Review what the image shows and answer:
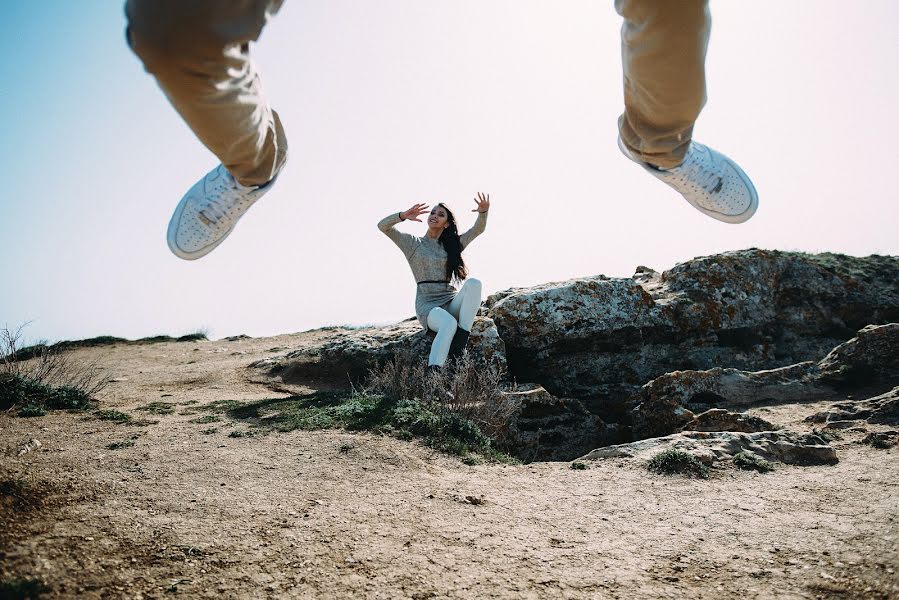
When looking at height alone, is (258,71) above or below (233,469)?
above

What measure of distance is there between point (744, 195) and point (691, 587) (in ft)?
5.87

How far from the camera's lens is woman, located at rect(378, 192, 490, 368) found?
629 cm

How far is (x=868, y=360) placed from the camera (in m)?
6.36

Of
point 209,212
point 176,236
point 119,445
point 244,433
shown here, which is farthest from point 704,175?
point 119,445

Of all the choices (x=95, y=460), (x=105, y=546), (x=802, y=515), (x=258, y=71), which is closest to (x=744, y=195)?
(x=802, y=515)

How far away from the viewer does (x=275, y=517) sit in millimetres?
2828

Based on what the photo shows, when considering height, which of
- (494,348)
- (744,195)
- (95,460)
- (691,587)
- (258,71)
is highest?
(258,71)

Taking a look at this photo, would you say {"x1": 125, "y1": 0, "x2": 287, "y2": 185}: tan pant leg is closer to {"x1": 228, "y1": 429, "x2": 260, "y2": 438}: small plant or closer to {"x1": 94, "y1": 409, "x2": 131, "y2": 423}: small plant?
{"x1": 228, "y1": 429, "x2": 260, "y2": 438}: small plant

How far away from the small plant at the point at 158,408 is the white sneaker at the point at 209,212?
371 centimetres

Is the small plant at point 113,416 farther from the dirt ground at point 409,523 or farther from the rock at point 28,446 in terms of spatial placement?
the rock at point 28,446

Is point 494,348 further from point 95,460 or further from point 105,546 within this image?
point 105,546

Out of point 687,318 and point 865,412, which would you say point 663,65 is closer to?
point 865,412

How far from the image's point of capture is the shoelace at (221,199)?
2394 mm

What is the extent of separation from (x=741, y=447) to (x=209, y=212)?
4.02m
